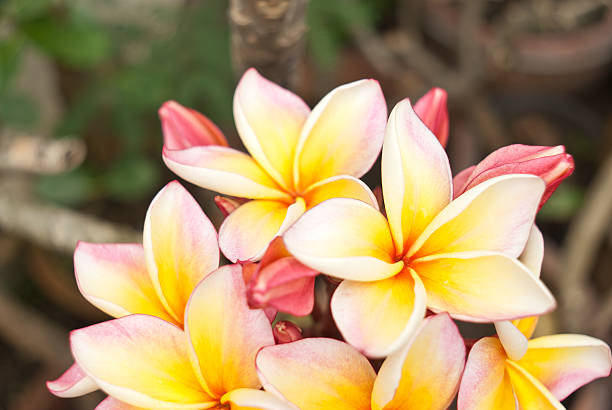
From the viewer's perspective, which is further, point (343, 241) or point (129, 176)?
point (129, 176)

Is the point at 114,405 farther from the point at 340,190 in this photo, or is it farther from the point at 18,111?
the point at 18,111

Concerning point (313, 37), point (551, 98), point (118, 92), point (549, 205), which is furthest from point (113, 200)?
point (551, 98)

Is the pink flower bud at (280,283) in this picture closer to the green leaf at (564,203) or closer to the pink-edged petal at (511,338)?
the pink-edged petal at (511,338)

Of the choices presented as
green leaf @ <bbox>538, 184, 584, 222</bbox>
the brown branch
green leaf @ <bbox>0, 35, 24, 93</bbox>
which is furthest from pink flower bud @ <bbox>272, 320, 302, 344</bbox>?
green leaf @ <bbox>538, 184, 584, 222</bbox>

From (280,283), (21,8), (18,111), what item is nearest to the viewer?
(280,283)

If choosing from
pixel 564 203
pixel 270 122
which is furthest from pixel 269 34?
pixel 564 203

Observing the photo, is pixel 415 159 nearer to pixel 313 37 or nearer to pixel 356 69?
pixel 313 37

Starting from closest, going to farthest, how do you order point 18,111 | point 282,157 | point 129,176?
1. point 282,157
2. point 18,111
3. point 129,176
